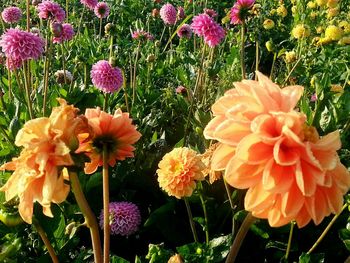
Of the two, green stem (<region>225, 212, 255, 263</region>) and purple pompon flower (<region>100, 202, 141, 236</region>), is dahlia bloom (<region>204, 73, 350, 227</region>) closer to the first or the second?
green stem (<region>225, 212, 255, 263</region>)

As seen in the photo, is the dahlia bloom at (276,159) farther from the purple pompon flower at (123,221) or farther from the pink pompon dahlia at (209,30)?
the pink pompon dahlia at (209,30)

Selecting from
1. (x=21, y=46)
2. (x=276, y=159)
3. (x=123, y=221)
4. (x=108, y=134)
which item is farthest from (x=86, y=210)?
(x=21, y=46)

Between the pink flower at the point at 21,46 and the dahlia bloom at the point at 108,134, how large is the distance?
1.08m

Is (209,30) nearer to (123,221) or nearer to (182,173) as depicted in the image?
(123,221)

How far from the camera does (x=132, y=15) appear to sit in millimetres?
5387

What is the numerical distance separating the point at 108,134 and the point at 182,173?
0.31 m

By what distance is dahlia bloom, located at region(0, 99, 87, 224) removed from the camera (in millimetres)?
850

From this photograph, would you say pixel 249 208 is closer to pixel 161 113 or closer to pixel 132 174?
pixel 132 174

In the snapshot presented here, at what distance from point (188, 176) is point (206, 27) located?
137 cm

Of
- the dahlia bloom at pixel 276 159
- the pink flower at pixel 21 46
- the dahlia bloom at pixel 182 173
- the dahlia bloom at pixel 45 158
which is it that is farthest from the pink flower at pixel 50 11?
the dahlia bloom at pixel 276 159

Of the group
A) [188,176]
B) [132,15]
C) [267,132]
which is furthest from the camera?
[132,15]

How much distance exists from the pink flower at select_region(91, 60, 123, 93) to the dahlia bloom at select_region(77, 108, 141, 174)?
44.4 inches

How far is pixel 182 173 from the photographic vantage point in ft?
4.27

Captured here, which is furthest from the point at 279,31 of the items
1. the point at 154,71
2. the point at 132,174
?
the point at 132,174
